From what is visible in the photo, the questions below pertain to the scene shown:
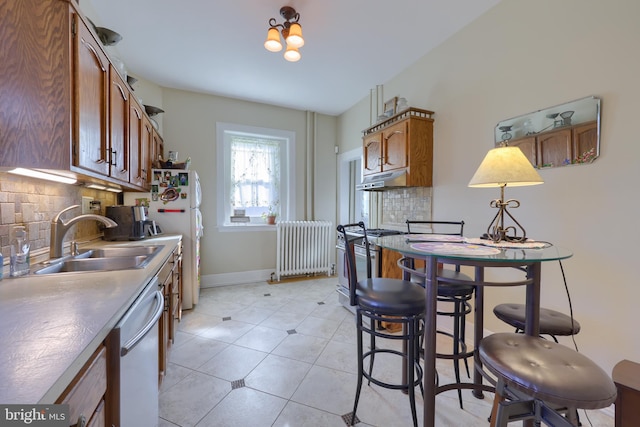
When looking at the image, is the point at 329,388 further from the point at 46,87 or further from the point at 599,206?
the point at 46,87

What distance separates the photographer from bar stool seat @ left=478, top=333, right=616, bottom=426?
0.74 m

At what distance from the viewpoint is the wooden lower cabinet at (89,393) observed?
57 centimetres

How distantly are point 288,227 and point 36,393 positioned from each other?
11.9 ft

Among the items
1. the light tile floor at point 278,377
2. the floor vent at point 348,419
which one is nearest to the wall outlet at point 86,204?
the light tile floor at point 278,377

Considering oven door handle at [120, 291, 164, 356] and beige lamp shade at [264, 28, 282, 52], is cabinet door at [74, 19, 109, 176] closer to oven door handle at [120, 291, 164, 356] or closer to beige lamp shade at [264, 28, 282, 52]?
oven door handle at [120, 291, 164, 356]

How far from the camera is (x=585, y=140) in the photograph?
5.21ft

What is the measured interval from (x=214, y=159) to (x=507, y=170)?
11.8ft

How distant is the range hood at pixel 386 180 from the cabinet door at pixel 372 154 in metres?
0.12

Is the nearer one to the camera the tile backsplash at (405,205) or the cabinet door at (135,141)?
the cabinet door at (135,141)

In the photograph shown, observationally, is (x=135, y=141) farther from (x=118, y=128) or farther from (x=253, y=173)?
(x=253, y=173)

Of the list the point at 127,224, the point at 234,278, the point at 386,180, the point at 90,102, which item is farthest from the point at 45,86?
the point at 234,278

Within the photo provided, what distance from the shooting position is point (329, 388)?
1724 millimetres

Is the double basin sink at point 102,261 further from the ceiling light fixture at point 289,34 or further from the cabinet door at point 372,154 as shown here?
the cabinet door at point 372,154

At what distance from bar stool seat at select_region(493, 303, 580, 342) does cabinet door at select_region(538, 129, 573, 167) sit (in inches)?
39.7
